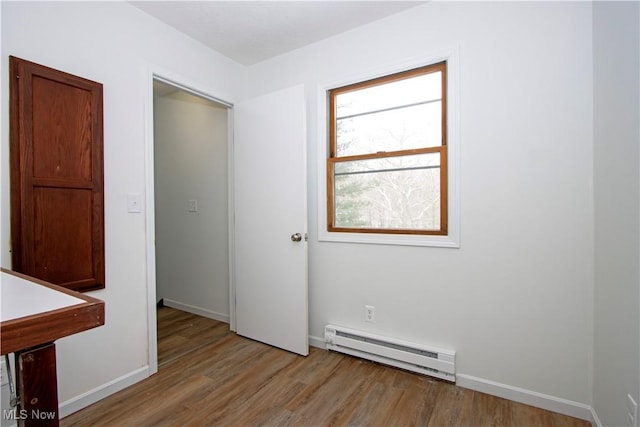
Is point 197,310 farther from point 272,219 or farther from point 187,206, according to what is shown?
point 272,219

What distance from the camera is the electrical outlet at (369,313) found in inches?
84.9

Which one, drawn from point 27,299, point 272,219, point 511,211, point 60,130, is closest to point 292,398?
point 272,219

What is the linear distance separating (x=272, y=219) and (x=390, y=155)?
1.04 meters

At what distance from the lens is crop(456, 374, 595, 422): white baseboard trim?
1.55 metres

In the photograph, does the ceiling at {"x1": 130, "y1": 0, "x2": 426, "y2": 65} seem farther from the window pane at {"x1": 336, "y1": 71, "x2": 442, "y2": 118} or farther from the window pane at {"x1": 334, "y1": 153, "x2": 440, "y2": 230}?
the window pane at {"x1": 334, "y1": 153, "x2": 440, "y2": 230}

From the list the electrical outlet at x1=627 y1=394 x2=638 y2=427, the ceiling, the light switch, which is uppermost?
the ceiling

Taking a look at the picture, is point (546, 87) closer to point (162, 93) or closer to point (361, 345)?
Result: point (361, 345)

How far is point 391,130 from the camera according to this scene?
7.00 feet

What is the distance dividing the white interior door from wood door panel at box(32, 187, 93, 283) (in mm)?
1111

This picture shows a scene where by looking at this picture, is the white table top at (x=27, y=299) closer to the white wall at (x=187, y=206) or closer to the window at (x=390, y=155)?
the window at (x=390, y=155)

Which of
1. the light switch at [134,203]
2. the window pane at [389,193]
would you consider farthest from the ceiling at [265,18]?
the light switch at [134,203]

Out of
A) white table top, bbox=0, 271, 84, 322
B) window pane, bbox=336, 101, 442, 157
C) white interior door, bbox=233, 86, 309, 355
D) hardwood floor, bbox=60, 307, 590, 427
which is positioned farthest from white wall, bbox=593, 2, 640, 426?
white table top, bbox=0, 271, 84, 322

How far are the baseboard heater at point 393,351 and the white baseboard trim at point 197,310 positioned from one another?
1243 millimetres

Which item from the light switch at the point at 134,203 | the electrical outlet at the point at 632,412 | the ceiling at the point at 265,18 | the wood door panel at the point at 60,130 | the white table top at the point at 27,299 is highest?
the ceiling at the point at 265,18
